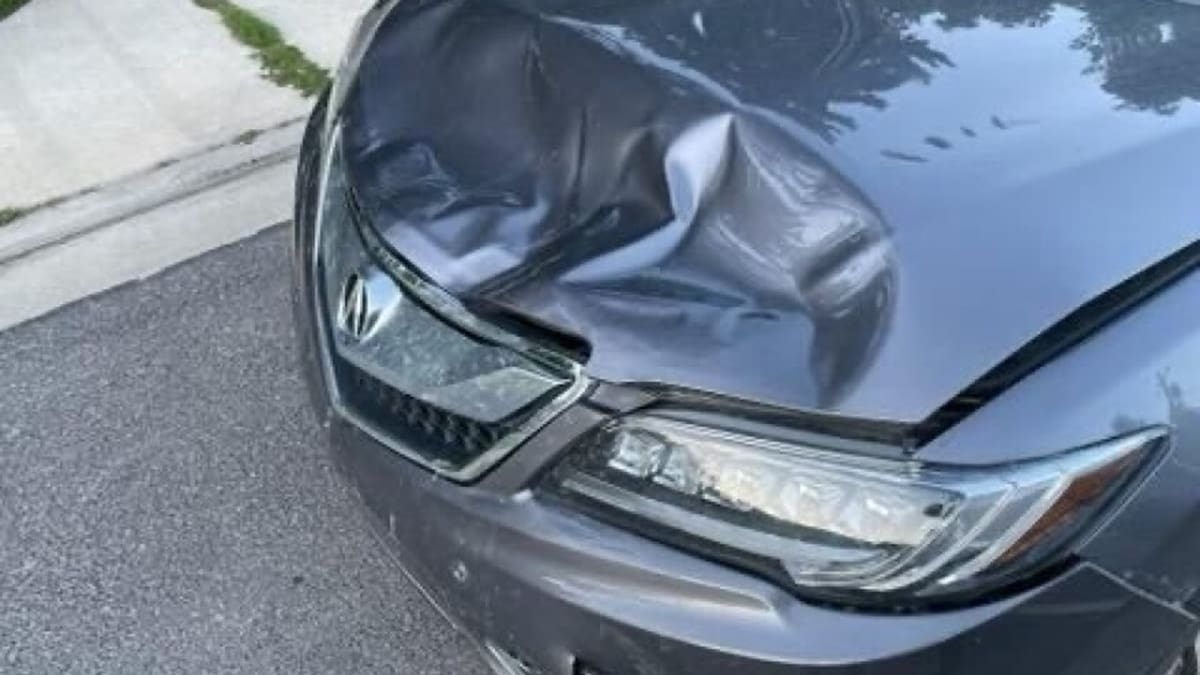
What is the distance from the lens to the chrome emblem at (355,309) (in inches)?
84.9

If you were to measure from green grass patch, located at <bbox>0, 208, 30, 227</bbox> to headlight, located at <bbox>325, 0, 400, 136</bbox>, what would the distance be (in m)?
1.84

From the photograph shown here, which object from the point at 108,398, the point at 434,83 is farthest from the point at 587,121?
the point at 108,398

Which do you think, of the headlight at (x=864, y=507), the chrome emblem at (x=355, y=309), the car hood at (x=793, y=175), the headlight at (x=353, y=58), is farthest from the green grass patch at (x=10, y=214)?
the headlight at (x=864, y=507)

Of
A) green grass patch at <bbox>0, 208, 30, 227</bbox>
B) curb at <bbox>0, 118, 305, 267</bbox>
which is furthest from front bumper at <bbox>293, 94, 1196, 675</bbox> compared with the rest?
green grass patch at <bbox>0, 208, 30, 227</bbox>

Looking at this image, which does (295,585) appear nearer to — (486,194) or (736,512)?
(486,194)

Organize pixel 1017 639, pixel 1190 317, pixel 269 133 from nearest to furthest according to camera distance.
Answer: pixel 1017 639, pixel 1190 317, pixel 269 133

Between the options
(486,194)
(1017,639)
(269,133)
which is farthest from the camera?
(269,133)

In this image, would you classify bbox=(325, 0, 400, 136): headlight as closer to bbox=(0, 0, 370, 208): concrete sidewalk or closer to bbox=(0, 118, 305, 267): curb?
bbox=(0, 118, 305, 267): curb

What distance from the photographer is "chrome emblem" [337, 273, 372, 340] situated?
216 centimetres

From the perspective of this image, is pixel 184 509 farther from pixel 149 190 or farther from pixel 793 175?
pixel 793 175

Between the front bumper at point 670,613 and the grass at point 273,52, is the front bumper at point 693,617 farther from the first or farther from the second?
the grass at point 273,52

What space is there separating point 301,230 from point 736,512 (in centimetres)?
102

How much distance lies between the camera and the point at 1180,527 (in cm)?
182

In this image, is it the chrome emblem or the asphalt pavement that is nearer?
the chrome emblem
